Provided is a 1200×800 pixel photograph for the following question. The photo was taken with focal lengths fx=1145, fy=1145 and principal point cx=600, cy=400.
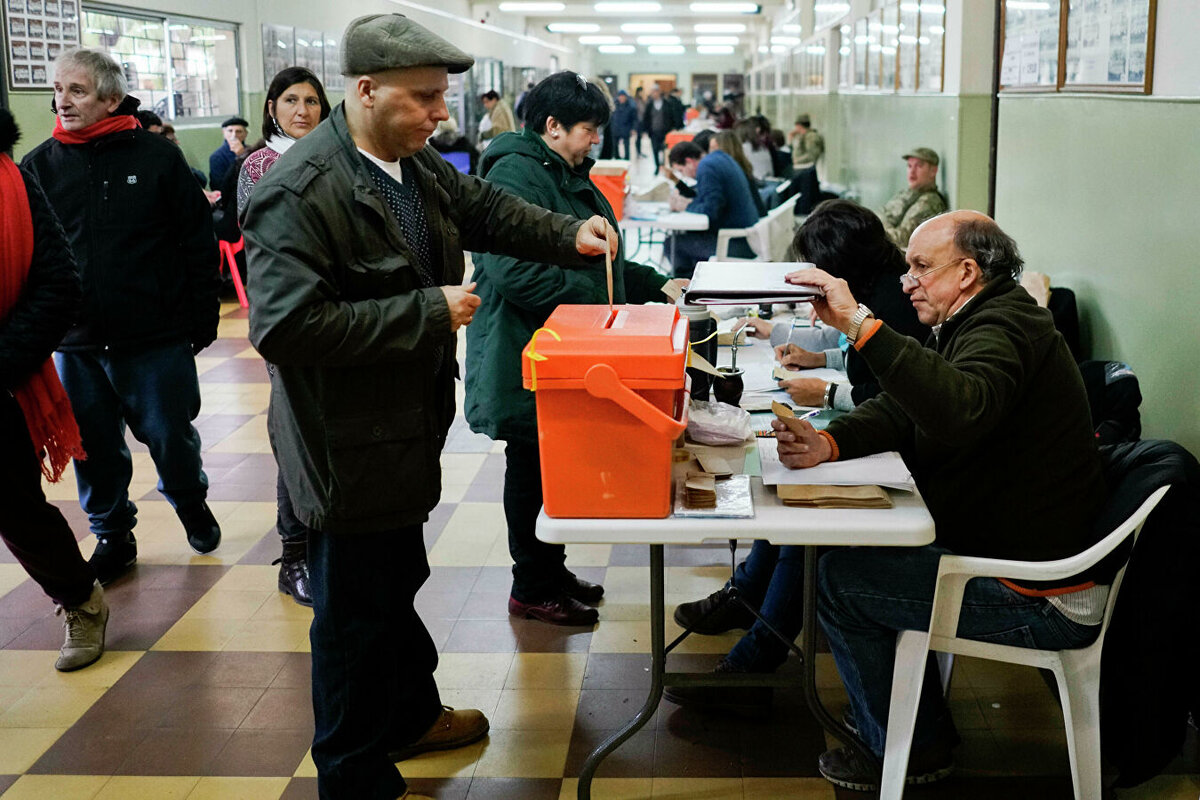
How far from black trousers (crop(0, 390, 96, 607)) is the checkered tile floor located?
0.24 m

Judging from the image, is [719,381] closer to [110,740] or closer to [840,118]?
[110,740]

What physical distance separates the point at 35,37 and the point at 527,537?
532cm

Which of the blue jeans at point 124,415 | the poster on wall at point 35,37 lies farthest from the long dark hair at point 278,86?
the poster on wall at point 35,37

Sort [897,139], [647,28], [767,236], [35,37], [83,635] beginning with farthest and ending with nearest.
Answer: [647,28] < [897,139] < [35,37] < [767,236] < [83,635]

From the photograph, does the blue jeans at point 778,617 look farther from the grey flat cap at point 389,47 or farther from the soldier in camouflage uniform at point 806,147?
the soldier in camouflage uniform at point 806,147

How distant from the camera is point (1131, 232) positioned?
312 cm

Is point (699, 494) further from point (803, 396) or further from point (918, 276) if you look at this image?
point (803, 396)

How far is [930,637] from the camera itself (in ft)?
7.04

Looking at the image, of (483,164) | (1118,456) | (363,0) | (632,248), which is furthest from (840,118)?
(1118,456)

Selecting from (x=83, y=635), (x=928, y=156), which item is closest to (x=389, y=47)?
(x=83, y=635)

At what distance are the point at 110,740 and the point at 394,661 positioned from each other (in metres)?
0.80

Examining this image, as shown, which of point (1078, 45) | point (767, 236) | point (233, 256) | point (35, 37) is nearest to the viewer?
point (1078, 45)

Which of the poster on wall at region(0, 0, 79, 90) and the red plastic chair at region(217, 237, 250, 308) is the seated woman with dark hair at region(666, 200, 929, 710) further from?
the red plastic chair at region(217, 237, 250, 308)

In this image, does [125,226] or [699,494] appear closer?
[699,494]
